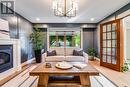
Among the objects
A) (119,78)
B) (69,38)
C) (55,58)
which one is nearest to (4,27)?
(55,58)

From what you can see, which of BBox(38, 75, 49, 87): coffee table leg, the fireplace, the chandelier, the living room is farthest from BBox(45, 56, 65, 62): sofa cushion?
BBox(38, 75, 49, 87): coffee table leg

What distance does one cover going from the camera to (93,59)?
8.33m

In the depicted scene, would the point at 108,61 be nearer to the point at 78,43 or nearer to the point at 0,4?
the point at 78,43

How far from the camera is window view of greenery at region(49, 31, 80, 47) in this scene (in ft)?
29.0

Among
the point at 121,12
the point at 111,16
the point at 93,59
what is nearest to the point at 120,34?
the point at 121,12

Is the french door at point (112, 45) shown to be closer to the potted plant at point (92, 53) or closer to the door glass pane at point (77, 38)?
the potted plant at point (92, 53)

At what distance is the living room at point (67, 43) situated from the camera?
3.45 meters

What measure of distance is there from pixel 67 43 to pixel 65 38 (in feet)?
1.16

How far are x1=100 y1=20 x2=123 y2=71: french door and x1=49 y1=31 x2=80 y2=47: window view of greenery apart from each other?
2.73 metres

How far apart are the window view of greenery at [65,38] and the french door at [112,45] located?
8.97ft

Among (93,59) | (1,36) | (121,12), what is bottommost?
(93,59)

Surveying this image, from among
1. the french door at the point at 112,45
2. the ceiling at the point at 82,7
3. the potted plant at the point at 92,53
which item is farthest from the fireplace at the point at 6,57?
the potted plant at the point at 92,53

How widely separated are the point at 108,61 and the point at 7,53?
13.0ft

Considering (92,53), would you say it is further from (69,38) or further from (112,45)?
(112,45)
